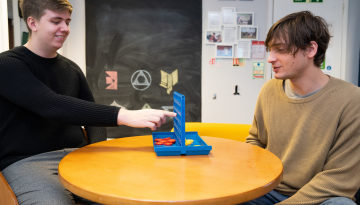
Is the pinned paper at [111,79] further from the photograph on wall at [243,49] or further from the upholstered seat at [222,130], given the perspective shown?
the upholstered seat at [222,130]

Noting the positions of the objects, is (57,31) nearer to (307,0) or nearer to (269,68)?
(269,68)

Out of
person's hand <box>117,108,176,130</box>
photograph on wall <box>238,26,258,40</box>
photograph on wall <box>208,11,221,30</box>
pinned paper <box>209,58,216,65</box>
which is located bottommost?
person's hand <box>117,108,176,130</box>

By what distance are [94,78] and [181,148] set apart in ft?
8.77

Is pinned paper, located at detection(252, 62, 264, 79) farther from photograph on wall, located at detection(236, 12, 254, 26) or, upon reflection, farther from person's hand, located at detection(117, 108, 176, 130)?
person's hand, located at detection(117, 108, 176, 130)

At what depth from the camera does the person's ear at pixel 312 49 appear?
1525 mm

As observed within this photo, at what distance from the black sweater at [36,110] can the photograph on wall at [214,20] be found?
227cm

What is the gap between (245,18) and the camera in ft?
11.8

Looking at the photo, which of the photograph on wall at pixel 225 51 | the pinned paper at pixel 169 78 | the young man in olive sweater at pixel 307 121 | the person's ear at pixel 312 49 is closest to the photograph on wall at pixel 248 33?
the photograph on wall at pixel 225 51

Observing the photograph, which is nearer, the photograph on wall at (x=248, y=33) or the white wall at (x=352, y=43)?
the white wall at (x=352, y=43)

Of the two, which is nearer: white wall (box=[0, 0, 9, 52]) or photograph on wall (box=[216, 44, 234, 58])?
white wall (box=[0, 0, 9, 52])

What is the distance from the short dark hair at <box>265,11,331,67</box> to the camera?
152cm

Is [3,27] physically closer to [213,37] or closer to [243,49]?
[213,37]

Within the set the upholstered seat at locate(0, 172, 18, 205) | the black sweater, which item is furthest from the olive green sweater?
the upholstered seat at locate(0, 172, 18, 205)

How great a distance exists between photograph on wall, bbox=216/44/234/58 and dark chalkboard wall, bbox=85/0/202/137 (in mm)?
228
